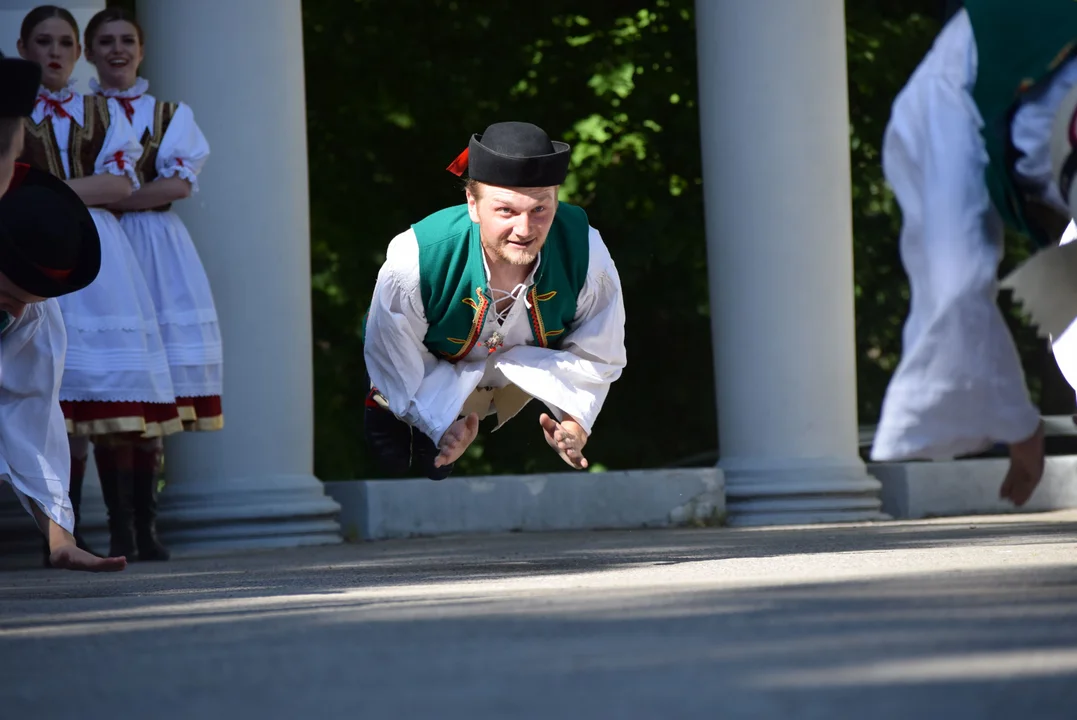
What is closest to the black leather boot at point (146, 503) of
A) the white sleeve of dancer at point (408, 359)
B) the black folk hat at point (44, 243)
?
the white sleeve of dancer at point (408, 359)

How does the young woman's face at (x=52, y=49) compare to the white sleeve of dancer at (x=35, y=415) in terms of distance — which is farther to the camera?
the young woman's face at (x=52, y=49)

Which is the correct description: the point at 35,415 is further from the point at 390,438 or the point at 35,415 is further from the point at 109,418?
the point at 390,438

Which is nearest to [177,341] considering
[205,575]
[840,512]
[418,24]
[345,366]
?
[205,575]

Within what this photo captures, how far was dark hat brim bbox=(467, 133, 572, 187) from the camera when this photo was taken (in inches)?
277

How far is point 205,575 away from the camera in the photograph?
23.2 ft

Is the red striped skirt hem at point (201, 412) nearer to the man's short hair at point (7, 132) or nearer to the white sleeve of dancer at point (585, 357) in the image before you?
the white sleeve of dancer at point (585, 357)

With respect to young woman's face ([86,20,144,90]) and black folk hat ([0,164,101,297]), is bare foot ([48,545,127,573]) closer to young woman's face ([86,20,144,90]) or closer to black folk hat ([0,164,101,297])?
black folk hat ([0,164,101,297])

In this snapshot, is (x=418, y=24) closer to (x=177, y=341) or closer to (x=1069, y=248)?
(x=177, y=341)

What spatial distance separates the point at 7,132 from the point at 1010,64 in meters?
2.94

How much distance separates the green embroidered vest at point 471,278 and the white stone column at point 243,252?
294 centimetres

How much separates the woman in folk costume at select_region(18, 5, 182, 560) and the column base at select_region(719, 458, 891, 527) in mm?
3581

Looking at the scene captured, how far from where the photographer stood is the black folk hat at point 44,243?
6.62 metres

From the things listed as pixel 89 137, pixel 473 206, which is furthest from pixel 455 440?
pixel 89 137

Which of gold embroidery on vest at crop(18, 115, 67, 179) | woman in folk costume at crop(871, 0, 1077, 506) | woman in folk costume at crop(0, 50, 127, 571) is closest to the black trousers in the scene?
woman in folk costume at crop(0, 50, 127, 571)
